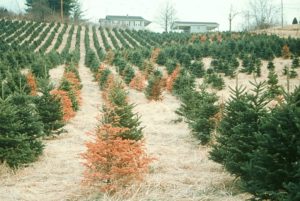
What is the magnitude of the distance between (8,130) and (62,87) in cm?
858

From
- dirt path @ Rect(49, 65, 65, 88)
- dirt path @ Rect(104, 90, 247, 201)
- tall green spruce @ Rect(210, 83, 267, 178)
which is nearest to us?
dirt path @ Rect(104, 90, 247, 201)

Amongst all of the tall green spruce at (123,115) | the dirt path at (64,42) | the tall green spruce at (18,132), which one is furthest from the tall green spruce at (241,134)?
the dirt path at (64,42)

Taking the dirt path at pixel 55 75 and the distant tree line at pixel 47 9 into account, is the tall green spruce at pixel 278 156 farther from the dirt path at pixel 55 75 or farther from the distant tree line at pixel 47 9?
the distant tree line at pixel 47 9

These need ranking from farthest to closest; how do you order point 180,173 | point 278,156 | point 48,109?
1. point 48,109
2. point 180,173
3. point 278,156

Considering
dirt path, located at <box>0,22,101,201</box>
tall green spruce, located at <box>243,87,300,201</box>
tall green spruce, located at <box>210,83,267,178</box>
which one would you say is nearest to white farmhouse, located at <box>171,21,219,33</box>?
dirt path, located at <box>0,22,101,201</box>

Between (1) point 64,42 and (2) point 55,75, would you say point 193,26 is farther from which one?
(2) point 55,75

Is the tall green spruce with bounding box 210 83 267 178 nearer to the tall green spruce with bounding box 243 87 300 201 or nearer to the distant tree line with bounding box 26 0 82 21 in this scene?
the tall green spruce with bounding box 243 87 300 201

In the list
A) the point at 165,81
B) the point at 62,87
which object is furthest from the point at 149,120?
the point at 165,81

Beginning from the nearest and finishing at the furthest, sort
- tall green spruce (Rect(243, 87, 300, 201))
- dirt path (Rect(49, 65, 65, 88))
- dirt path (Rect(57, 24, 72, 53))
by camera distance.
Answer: tall green spruce (Rect(243, 87, 300, 201)) → dirt path (Rect(49, 65, 65, 88)) → dirt path (Rect(57, 24, 72, 53))

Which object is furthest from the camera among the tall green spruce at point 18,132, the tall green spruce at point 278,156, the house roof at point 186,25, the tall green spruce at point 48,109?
the house roof at point 186,25

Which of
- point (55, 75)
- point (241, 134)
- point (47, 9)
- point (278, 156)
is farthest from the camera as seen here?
point (47, 9)

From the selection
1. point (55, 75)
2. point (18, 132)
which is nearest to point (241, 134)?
point (18, 132)

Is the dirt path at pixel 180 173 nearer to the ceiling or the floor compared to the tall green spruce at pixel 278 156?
nearer to the floor

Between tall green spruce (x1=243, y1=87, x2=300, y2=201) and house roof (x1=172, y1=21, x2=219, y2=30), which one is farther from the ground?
house roof (x1=172, y1=21, x2=219, y2=30)
